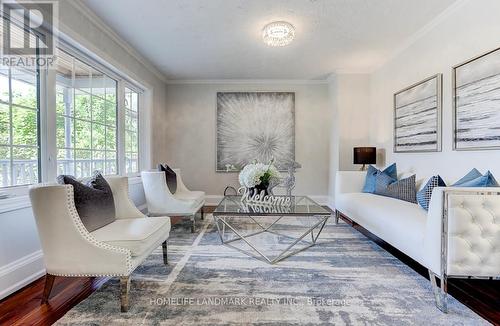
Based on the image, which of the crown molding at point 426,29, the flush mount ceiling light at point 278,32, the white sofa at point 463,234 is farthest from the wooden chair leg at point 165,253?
the crown molding at point 426,29

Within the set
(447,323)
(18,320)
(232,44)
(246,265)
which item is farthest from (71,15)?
(447,323)

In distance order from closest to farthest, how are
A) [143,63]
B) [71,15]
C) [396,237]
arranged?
[396,237], [71,15], [143,63]

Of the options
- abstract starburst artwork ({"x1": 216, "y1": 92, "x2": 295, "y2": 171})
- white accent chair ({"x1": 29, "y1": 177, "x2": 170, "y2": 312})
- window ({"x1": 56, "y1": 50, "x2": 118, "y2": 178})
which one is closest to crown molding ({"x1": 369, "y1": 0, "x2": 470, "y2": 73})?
abstract starburst artwork ({"x1": 216, "y1": 92, "x2": 295, "y2": 171})

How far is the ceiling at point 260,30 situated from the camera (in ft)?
8.73

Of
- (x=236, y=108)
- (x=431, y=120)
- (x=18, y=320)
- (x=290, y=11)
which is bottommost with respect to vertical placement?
(x=18, y=320)

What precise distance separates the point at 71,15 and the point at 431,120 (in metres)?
3.94

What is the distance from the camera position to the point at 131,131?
4.17 m

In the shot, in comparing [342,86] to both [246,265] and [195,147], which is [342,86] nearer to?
[195,147]

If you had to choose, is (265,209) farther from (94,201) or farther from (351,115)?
(351,115)

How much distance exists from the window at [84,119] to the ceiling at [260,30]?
2.13 feet

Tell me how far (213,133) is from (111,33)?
8.22 ft

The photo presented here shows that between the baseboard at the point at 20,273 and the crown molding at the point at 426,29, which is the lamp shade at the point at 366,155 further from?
the baseboard at the point at 20,273

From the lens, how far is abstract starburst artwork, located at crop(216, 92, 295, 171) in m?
5.23

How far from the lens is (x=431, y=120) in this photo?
3113 millimetres
